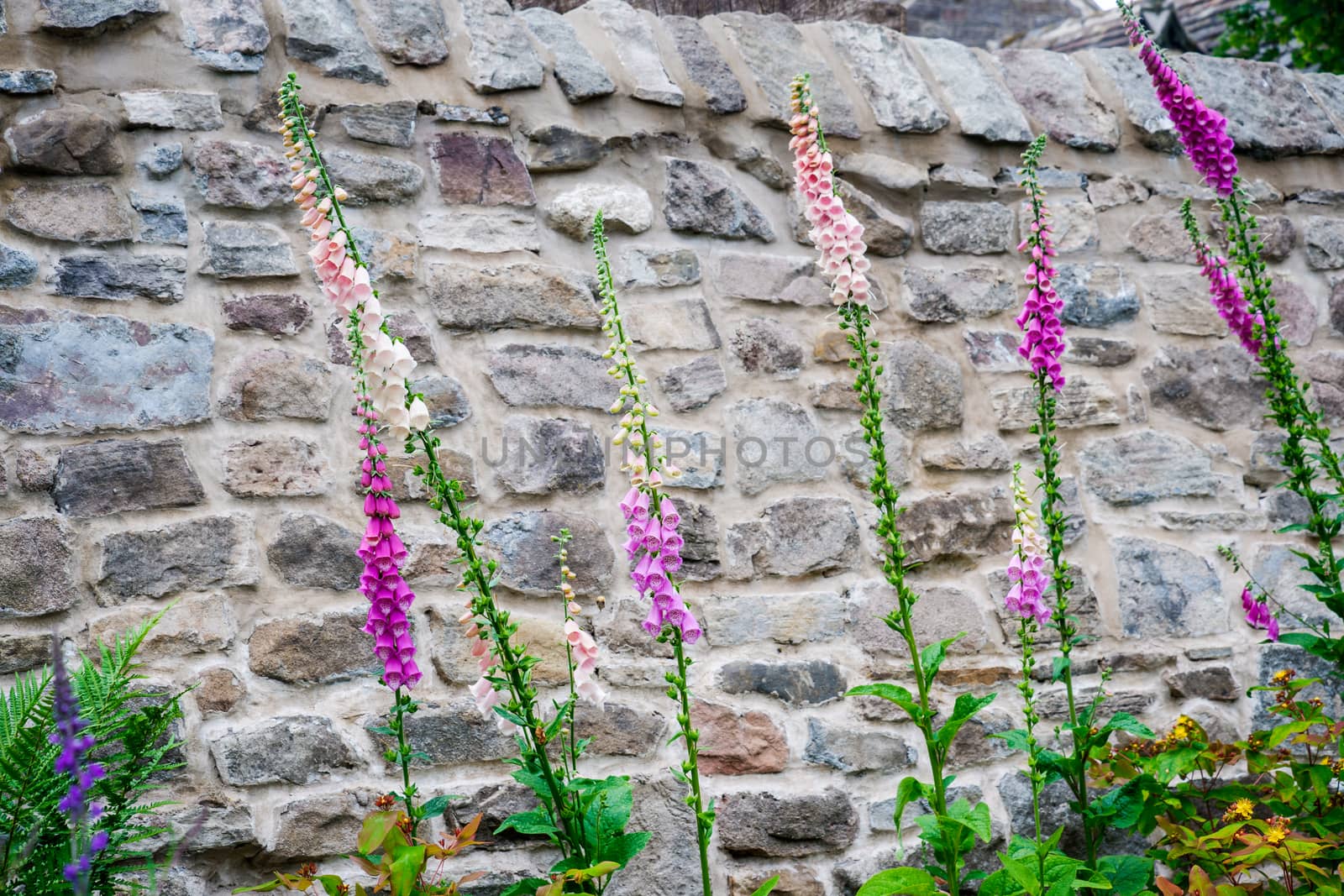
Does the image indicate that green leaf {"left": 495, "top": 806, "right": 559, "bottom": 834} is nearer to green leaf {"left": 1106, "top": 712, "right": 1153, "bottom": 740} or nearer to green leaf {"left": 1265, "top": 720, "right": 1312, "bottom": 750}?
green leaf {"left": 1106, "top": 712, "right": 1153, "bottom": 740}

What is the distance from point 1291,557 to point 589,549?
2.07 meters

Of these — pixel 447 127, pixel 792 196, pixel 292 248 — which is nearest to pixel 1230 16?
pixel 792 196

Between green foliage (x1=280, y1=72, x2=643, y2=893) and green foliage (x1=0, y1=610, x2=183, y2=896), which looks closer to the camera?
green foliage (x1=0, y1=610, x2=183, y2=896)

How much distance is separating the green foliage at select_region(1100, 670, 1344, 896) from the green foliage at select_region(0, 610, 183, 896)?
70.5 inches

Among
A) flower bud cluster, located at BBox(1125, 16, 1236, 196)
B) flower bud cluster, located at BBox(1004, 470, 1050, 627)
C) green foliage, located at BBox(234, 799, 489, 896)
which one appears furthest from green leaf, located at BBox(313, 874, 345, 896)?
flower bud cluster, located at BBox(1125, 16, 1236, 196)

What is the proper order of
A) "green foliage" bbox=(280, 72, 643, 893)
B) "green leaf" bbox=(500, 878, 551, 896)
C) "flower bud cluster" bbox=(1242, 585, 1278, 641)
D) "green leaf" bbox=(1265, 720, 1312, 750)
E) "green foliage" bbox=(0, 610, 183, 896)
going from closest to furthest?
"green foliage" bbox=(0, 610, 183, 896), "green foliage" bbox=(280, 72, 643, 893), "green leaf" bbox=(500, 878, 551, 896), "green leaf" bbox=(1265, 720, 1312, 750), "flower bud cluster" bbox=(1242, 585, 1278, 641)

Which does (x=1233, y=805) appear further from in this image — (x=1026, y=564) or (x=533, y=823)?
(x=533, y=823)

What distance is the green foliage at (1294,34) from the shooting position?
5.78 m

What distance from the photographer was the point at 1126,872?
7.87 feet

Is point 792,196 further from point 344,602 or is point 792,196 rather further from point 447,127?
point 344,602

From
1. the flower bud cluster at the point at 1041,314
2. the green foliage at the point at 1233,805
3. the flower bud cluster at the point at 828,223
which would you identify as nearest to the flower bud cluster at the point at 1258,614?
the green foliage at the point at 1233,805

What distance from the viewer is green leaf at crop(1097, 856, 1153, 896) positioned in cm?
235

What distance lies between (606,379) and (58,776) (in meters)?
1.43

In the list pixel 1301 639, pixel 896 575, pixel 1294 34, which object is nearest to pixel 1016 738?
pixel 896 575
